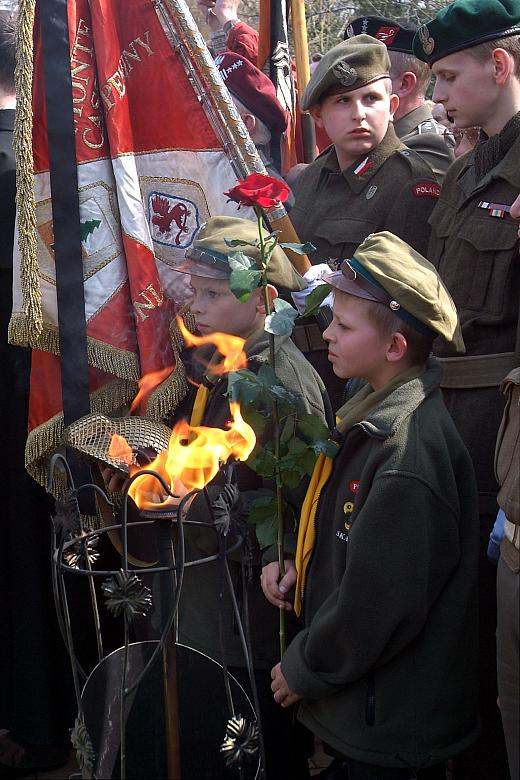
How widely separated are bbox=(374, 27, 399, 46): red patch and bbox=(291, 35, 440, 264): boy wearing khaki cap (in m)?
0.86

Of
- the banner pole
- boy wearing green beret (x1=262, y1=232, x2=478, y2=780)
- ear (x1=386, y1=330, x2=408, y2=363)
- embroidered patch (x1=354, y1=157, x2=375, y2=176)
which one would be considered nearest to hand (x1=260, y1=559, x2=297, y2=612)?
boy wearing green beret (x1=262, y1=232, x2=478, y2=780)

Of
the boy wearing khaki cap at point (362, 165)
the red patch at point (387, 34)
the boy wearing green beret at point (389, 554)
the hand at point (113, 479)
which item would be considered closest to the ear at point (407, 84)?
the red patch at point (387, 34)

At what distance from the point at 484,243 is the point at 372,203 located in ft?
2.19

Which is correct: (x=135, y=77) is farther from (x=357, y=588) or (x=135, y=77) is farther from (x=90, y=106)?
(x=357, y=588)

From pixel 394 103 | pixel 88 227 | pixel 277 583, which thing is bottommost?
pixel 277 583

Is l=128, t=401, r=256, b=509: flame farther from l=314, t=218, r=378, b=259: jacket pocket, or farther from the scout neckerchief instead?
l=314, t=218, r=378, b=259: jacket pocket

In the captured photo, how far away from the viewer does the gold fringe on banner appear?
3.40 m

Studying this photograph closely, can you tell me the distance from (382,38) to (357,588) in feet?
9.83

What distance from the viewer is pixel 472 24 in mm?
3104

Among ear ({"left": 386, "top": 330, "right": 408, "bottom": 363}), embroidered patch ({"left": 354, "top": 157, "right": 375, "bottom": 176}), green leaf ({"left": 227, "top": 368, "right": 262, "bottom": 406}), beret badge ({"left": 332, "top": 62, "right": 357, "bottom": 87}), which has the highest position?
beret badge ({"left": 332, "top": 62, "right": 357, "bottom": 87})

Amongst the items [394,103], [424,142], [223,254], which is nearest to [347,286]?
[223,254]

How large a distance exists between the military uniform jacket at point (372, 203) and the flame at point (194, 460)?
48.0 inches

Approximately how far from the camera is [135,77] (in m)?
3.51

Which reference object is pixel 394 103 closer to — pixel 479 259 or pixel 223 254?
pixel 479 259
